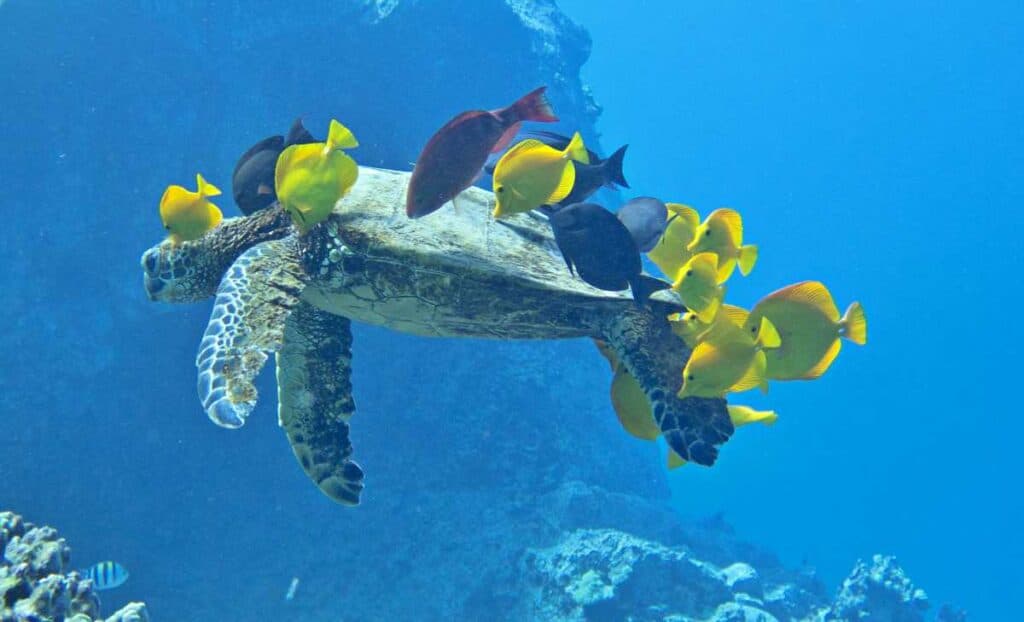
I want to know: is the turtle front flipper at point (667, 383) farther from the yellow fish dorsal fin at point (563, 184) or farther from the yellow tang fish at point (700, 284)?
the yellow fish dorsal fin at point (563, 184)

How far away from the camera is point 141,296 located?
15.3m

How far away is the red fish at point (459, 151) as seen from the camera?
324 centimetres

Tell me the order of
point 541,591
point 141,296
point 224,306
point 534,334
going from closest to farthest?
point 224,306 < point 534,334 < point 541,591 < point 141,296

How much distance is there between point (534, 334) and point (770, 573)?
17.2 meters

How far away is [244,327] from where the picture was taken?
3.29m

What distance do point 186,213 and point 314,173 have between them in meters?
1.37

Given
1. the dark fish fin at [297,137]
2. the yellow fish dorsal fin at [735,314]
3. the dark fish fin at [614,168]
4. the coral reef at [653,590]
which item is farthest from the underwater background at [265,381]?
the yellow fish dorsal fin at [735,314]

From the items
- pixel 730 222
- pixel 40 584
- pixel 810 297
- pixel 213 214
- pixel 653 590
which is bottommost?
pixel 40 584

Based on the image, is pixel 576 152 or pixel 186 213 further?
pixel 186 213

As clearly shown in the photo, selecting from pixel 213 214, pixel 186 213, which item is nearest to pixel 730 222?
pixel 213 214

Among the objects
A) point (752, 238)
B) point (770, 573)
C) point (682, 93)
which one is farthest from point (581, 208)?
point (682, 93)

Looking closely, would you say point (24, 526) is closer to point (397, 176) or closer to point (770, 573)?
point (397, 176)

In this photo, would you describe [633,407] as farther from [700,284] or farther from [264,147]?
[264,147]

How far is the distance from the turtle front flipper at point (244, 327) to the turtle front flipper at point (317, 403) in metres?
0.32
